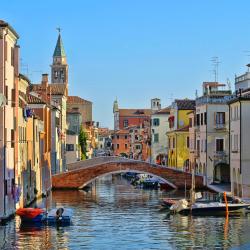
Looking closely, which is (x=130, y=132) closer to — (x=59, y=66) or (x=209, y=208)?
(x=59, y=66)

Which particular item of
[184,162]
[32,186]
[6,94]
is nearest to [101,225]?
[6,94]

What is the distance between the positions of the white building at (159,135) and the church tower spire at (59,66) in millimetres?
34022

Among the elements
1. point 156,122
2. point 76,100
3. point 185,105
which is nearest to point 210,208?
point 185,105

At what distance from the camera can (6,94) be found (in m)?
36.8

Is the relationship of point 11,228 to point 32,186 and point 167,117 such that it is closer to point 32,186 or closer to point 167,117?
point 32,186

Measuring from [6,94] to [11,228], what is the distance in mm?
6050

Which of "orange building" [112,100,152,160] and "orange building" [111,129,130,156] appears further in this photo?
"orange building" [111,129,130,156]

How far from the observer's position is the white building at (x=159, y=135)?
8798cm

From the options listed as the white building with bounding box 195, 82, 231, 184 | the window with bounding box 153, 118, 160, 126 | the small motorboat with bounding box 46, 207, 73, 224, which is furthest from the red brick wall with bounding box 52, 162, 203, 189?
the small motorboat with bounding box 46, 207, 73, 224

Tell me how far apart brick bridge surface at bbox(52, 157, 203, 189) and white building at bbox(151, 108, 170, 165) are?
23308mm

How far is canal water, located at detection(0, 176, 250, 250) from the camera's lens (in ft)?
100

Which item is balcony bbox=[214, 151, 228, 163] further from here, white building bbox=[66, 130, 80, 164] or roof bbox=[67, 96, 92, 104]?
roof bbox=[67, 96, 92, 104]

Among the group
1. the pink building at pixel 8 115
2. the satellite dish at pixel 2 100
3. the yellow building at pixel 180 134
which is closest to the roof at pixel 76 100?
the yellow building at pixel 180 134

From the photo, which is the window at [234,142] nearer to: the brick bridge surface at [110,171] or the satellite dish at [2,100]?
the brick bridge surface at [110,171]
